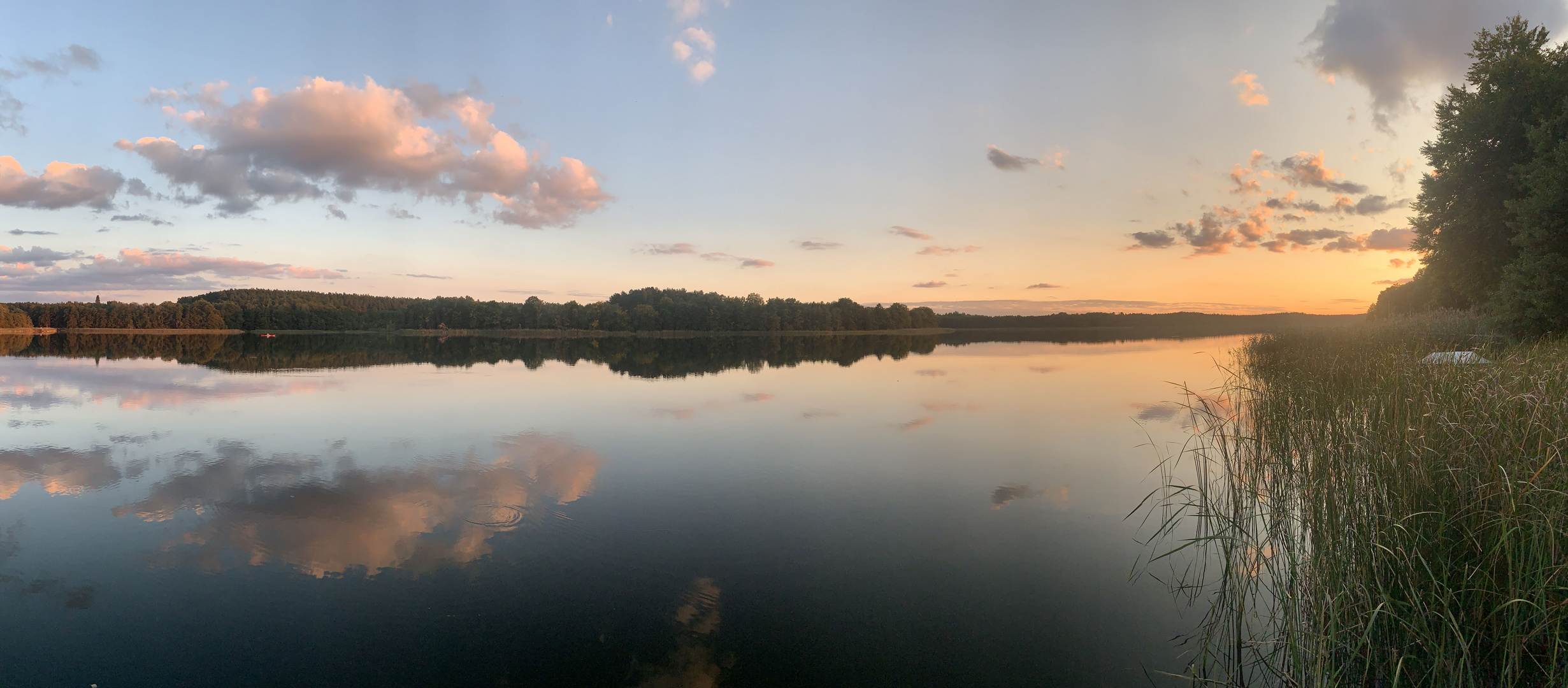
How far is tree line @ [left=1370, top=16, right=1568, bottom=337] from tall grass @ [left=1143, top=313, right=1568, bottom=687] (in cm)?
1501

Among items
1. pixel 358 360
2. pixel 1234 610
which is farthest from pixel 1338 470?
pixel 358 360

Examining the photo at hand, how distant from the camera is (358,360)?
37094mm

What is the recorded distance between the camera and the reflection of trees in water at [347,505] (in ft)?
22.4

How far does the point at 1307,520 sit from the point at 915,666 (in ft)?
11.6

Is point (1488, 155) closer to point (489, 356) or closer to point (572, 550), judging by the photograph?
point (572, 550)

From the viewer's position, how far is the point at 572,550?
6.95 metres

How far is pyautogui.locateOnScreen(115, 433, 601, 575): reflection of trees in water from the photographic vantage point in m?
6.84

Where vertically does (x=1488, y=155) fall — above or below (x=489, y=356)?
above

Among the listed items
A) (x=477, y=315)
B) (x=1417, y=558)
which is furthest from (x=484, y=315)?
(x=1417, y=558)

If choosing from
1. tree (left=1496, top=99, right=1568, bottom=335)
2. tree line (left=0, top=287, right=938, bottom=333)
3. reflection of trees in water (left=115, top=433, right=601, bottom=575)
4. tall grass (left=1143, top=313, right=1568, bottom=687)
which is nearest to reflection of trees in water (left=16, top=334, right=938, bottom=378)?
reflection of trees in water (left=115, top=433, right=601, bottom=575)

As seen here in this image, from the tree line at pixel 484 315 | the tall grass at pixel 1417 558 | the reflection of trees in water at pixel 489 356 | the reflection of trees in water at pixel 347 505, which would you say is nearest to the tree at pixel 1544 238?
the tall grass at pixel 1417 558

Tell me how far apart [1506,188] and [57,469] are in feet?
112

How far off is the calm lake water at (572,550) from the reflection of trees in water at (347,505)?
0.05 metres

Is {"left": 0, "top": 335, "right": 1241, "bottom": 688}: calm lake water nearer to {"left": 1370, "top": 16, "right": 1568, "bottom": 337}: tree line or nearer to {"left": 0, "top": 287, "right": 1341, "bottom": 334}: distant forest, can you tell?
{"left": 1370, "top": 16, "right": 1568, "bottom": 337}: tree line
